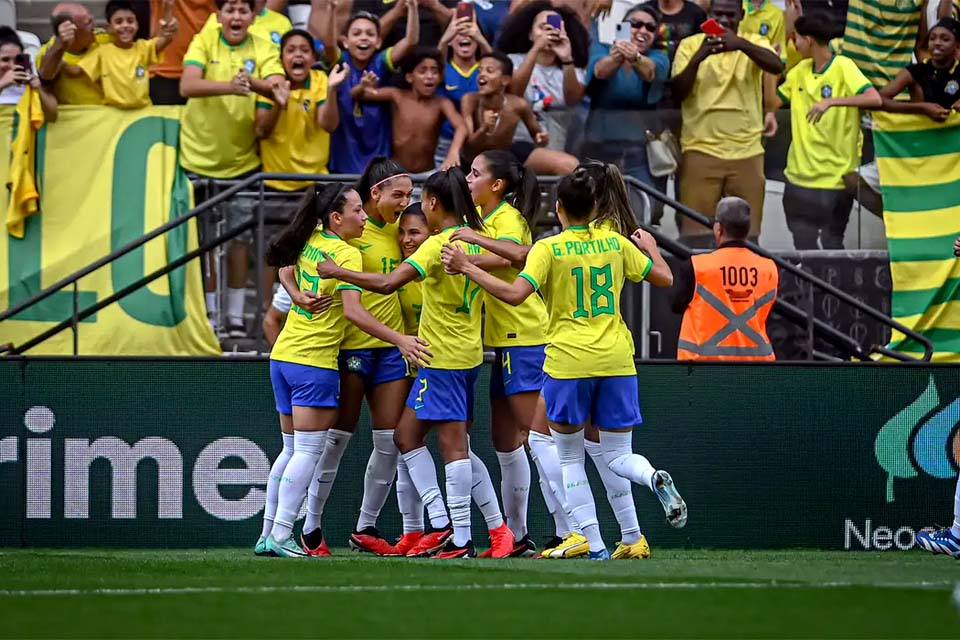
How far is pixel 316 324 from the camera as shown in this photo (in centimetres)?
891

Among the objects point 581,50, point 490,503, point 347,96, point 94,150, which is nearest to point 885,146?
point 581,50

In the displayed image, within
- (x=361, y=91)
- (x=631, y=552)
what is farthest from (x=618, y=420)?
(x=361, y=91)

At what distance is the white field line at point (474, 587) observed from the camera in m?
6.82

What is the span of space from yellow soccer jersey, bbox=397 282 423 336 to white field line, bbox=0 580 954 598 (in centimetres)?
270

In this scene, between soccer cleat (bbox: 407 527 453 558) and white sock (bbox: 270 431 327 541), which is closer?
white sock (bbox: 270 431 327 541)

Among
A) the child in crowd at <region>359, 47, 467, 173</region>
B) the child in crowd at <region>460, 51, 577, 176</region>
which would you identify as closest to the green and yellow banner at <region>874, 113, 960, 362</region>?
the child in crowd at <region>460, 51, 577, 176</region>

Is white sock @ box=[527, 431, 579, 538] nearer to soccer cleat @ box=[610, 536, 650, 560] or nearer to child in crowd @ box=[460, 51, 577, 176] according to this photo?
soccer cleat @ box=[610, 536, 650, 560]

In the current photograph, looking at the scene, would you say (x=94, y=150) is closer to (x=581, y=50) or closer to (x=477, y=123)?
(x=477, y=123)

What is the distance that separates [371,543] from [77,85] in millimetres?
5311

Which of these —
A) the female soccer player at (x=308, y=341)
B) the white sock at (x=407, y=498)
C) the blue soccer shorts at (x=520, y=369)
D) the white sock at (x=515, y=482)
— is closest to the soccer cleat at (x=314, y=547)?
the female soccer player at (x=308, y=341)

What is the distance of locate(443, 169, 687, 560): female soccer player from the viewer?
832 centimetres

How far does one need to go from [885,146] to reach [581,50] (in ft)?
8.64

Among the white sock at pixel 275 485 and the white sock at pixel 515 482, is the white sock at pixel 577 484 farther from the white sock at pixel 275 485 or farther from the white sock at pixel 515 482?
the white sock at pixel 275 485

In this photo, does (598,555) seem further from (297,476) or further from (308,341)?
(308,341)
